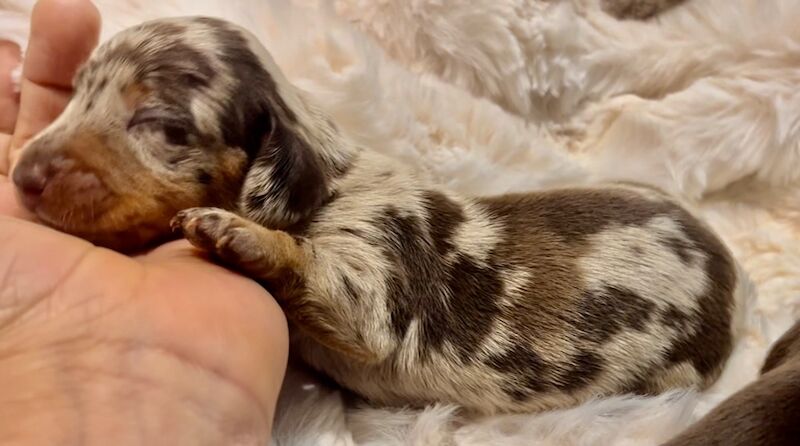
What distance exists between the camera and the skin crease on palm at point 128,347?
1187 mm

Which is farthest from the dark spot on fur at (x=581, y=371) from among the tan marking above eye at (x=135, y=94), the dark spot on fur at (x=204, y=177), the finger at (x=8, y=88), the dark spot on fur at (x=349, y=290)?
the finger at (x=8, y=88)

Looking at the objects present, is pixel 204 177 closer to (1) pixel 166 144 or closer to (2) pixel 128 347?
(1) pixel 166 144

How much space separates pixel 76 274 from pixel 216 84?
1.43ft

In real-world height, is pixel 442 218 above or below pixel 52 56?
below

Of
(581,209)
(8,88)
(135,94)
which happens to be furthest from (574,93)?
(8,88)

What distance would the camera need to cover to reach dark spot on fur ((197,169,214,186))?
1.52 metres

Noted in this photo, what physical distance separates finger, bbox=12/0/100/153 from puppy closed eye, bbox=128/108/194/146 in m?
0.38

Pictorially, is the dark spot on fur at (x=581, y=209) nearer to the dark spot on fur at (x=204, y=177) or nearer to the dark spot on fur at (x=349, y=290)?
the dark spot on fur at (x=349, y=290)

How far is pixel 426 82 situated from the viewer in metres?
2.14

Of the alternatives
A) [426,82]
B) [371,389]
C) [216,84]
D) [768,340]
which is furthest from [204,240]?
[768,340]

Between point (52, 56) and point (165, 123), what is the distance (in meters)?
0.47

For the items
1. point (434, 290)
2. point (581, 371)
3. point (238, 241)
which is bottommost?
point (581, 371)

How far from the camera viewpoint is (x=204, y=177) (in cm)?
153

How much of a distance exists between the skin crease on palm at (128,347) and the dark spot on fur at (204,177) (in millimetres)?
136
